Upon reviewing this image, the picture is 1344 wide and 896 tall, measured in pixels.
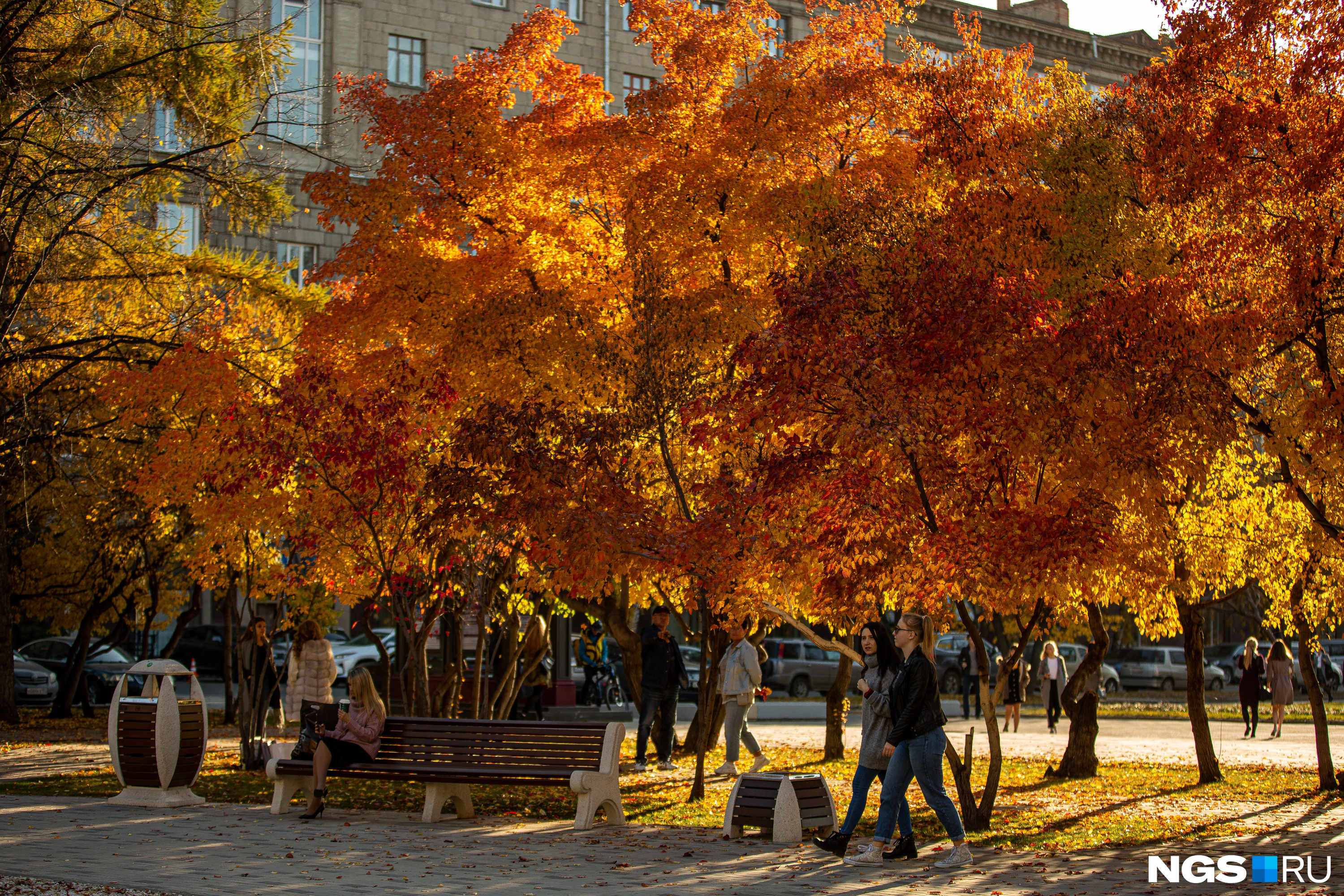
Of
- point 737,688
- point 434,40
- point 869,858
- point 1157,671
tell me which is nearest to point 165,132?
Answer: point 434,40

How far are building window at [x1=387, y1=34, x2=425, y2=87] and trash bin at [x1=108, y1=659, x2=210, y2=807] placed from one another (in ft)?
105

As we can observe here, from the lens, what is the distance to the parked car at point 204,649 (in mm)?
38812

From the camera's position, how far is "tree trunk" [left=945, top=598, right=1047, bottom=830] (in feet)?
33.6

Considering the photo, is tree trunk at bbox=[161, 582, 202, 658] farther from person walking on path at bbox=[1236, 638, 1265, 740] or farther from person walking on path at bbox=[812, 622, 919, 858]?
person walking on path at bbox=[1236, 638, 1265, 740]

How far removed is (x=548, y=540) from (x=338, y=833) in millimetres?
2881

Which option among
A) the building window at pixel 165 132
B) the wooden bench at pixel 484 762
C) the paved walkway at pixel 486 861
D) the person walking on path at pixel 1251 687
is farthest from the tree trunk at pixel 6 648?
the person walking on path at pixel 1251 687

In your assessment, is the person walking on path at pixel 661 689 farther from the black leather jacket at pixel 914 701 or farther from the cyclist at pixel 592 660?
the cyclist at pixel 592 660

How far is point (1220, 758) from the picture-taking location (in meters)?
20.1

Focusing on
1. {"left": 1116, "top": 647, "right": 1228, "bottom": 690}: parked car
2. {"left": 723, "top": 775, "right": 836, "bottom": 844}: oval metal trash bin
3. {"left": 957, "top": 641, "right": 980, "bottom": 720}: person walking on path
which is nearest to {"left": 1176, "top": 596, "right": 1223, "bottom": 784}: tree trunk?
{"left": 723, "top": 775, "right": 836, "bottom": 844}: oval metal trash bin

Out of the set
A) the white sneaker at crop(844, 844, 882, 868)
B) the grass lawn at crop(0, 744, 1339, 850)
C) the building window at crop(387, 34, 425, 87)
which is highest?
the building window at crop(387, 34, 425, 87)

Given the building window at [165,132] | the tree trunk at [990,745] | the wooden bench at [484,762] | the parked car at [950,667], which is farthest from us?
the parked car at [950,667]

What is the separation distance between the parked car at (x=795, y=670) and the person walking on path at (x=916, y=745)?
27.3 metres

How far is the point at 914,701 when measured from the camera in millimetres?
8602

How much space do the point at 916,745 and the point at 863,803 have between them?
58cm
